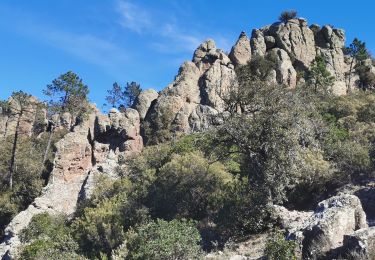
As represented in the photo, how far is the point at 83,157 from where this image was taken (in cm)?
4584

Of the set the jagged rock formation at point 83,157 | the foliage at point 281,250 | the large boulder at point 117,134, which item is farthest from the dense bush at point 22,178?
the foliage at point 281,250

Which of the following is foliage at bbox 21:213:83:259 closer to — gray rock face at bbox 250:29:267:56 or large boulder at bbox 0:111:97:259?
large boulder at bbox 0:111:97:259

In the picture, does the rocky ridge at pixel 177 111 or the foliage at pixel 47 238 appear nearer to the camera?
the foliage at pixel 47 238

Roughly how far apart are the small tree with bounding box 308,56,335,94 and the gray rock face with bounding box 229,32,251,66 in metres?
9.52

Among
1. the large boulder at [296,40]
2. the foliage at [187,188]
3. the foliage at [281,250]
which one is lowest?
the foliage at [281,250]

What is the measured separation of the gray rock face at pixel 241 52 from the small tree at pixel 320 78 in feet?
31.2

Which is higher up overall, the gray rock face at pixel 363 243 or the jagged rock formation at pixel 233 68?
the jagged rock formation at pixel 233 68

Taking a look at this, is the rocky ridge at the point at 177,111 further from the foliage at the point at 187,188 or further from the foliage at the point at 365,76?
the foliage at the point at 187,188

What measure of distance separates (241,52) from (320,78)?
38.5ft

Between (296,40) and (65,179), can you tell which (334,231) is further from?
(296,40)

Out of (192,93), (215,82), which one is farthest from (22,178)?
(215,82)

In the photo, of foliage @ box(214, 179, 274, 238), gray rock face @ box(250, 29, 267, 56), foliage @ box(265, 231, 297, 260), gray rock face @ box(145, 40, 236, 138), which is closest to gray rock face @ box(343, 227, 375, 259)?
foliage @ box(265, 231, 297, 260)

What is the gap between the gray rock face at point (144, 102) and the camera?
177 feet

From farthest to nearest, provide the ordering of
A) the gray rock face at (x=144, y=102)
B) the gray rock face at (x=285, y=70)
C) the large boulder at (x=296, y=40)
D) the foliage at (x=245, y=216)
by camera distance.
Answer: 1. the large boulder at (x=296, y=40)
2. the gray rock face at (x=285, y=70)
3. the gray rock face at (x=144, y=102)
4. the foliage at (x=245, y=216)
